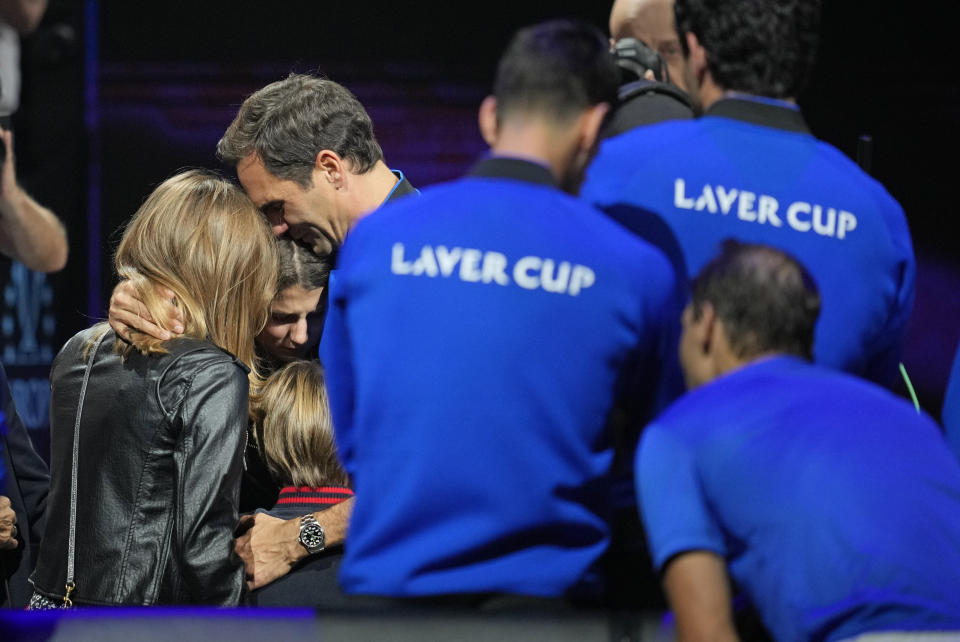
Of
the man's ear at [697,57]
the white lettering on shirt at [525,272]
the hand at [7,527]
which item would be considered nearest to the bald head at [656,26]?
the man's ear at [697,57]

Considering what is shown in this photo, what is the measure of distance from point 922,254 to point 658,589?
3518mm

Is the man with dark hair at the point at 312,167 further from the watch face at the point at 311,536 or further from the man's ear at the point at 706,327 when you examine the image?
the man's ear at the point at 706,327

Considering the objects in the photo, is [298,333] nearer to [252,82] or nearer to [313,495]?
[313,495]

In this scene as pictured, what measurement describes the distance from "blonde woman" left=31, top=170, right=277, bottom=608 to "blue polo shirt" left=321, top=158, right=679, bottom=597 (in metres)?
0.69

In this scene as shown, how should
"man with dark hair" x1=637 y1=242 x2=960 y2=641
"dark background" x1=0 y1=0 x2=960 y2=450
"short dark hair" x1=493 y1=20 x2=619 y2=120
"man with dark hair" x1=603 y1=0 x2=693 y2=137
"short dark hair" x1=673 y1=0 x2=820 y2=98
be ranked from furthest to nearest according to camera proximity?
1. "dark background" x1=0 y1=0 x2=960 y2=450
2. "man with dark hair" x1=603 y1=0 x2=693 y2=137
3. "short dark hair" x1=673 y1=0 x2=820 y2=98
4. "short dark hair" x1=493 y1=20 x2=619 y2=120
5. "man with dark hair" x1=637 y1=242 x2=960 y2=641

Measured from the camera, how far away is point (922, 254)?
4.85 m

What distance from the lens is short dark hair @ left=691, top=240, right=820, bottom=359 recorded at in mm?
1548

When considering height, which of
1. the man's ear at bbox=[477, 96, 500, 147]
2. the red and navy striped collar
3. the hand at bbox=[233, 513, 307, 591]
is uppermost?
the man's ear at bbox=[477, 96, 500, 147]

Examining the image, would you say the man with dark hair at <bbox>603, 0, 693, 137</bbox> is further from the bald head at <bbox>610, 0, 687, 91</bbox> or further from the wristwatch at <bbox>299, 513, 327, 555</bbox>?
the wristwatch at <bbox>299, 513, 327, 555</bbox>

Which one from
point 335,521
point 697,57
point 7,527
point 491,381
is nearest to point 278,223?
point 335,521

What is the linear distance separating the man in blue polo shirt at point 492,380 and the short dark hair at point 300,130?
137 cm

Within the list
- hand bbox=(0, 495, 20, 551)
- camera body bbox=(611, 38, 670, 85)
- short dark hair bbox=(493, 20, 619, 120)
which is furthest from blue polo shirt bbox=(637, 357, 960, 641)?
hand bbox=(0, 495, 20, 551)

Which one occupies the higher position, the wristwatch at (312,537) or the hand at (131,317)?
the hand at (131,317)

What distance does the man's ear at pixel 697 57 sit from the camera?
71.2 inches
